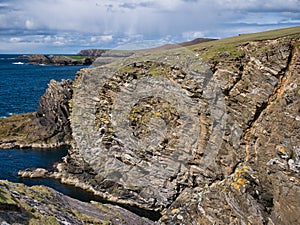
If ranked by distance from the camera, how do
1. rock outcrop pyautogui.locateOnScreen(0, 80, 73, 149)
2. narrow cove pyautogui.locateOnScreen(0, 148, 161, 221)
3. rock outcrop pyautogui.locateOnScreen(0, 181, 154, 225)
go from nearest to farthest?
1. rock outcrop pyautogui.locateOnScreen(0, 181, 154, 225)
2. narrow cove pyautogui.locateOnScreen(0, 148, 161, 221)
3. rock outcrop pyautogui.locateOnScreen(0, 80, 73, 149)

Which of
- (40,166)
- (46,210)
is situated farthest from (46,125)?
(46,210)

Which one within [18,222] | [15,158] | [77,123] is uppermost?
[18,222]

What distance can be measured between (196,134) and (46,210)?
1138 inches

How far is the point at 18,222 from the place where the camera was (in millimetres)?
11883

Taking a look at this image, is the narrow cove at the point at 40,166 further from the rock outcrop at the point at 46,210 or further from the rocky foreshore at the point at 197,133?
the rock outcrop at the point at 46,210

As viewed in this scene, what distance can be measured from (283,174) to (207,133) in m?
15.6

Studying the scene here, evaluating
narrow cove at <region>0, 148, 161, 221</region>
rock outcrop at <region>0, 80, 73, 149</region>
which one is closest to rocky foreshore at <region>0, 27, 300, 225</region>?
narrow cove at <region>0, 148, 161, 221</region>

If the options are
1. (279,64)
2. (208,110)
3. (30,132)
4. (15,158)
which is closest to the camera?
(279,64)

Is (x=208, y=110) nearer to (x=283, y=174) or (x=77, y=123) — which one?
(x=283, y=174)

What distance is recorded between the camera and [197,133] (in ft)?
135

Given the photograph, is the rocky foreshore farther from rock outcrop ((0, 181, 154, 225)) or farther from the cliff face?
rock outcrop ((0, 181, 154, 225))

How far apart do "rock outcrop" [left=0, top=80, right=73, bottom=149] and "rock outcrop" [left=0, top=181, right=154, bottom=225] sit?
47908 millimetres

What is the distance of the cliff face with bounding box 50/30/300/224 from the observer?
25516 millimetres

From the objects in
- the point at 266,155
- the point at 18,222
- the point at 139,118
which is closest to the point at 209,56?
the point at 139,118
